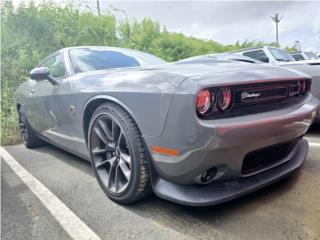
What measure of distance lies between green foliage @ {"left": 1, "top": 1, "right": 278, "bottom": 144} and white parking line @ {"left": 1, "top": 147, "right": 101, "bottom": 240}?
2956 mm

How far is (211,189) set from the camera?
1691 mm

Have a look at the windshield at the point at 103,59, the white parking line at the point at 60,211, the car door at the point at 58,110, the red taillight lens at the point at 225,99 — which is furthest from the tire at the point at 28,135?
the red taillight lens at the point at 225,99

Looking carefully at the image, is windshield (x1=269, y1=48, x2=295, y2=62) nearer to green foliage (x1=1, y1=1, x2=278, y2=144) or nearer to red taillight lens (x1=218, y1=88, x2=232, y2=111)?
green foliage (x1=1, y1=1, x2=278, y2=144)

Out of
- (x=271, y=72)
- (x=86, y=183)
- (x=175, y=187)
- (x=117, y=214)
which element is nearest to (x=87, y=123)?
(x=86, y=183)

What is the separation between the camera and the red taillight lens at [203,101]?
1519 millimetres

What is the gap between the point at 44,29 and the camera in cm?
772

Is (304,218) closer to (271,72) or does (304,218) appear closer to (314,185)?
(314,185)

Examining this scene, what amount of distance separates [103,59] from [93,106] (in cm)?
80

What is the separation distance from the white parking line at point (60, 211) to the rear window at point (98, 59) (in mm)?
1135

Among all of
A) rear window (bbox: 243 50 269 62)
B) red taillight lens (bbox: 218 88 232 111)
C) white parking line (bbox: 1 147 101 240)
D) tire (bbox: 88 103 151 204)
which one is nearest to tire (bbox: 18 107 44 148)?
white parking line (bbox: 1 147 101 240)

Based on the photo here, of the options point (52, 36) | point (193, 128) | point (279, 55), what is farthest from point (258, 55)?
point (193, 128)

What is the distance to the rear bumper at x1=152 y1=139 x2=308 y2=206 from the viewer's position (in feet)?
5.38

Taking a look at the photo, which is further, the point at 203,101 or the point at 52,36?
the point at 52,36

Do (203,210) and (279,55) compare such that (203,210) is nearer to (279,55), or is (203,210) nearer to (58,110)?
(58,110)
